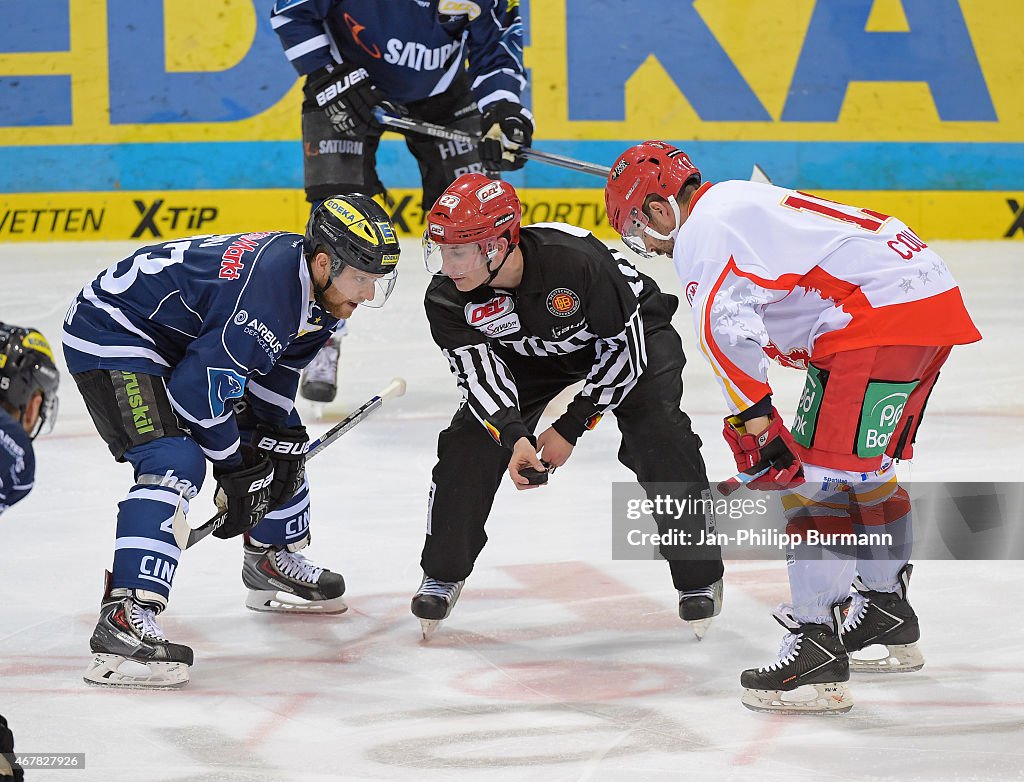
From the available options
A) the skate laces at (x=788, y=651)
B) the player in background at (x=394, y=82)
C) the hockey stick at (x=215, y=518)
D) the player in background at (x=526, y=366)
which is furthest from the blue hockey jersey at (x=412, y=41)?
the skate laces at (x=788, y=651)

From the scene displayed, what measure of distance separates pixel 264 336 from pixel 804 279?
109 cm

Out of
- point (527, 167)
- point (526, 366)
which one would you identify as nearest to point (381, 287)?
point (526, 366)

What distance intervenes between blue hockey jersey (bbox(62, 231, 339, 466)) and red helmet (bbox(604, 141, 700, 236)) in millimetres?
676

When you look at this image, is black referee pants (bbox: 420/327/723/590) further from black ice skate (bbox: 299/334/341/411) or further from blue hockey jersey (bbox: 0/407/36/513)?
black ice skate (bbox: 299/334/341/411)

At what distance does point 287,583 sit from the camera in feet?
11.2

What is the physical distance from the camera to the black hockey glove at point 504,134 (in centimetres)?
511

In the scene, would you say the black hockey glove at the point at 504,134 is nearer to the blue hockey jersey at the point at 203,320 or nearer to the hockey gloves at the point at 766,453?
the blue hockey jersey at the point at 203,320

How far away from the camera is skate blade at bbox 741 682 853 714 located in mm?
2676

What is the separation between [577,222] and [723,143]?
3.06 feet

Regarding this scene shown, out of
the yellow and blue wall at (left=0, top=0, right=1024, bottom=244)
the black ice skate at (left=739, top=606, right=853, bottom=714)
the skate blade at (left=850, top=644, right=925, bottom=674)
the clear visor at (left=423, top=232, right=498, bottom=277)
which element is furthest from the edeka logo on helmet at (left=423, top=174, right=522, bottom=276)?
the yellow and blue wall at (left=0, top=0, right=1024, bottom=244)

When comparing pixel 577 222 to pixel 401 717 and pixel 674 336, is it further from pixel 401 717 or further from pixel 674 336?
pixel 401 717

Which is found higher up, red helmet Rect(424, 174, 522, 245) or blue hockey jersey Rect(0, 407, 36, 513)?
red helmet Rect(424, 174, 522, 245)

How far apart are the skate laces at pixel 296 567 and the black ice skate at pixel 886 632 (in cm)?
124

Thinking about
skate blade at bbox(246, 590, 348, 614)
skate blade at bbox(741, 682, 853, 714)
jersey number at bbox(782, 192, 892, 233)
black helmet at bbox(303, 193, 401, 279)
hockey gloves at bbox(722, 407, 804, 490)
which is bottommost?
skate blade at bbox(246, 590, 348, 614)
